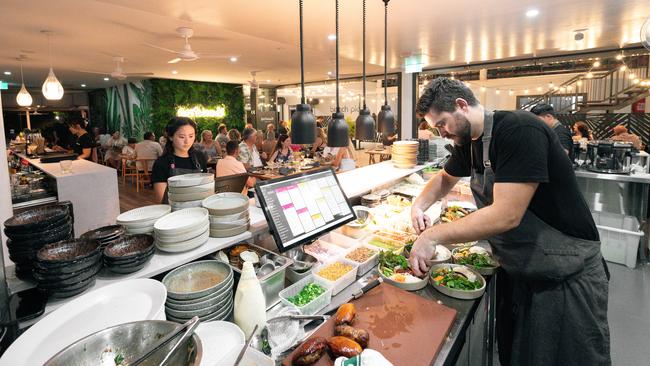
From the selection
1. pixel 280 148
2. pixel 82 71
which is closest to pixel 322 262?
pixel 280 148

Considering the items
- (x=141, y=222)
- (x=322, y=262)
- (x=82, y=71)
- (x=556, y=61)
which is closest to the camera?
(x=141, y=222)

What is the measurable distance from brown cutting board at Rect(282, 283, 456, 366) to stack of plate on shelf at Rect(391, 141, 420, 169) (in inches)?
93.3

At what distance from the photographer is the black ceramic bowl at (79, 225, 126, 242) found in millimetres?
1380

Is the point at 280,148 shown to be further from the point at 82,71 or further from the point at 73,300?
the point at 82,71

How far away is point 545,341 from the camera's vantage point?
156 centimetres

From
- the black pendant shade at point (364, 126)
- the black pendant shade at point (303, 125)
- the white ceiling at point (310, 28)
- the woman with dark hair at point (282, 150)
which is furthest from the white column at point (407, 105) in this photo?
the black pendant shade at point (303, 125)

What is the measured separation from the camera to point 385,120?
289 cm

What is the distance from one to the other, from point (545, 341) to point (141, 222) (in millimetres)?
1939

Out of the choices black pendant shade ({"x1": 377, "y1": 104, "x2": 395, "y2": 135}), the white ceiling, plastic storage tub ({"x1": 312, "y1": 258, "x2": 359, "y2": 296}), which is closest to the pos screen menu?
plastic storage tub ({"x1": 312, "y1": 258, "x2": 359, "y2": 296})

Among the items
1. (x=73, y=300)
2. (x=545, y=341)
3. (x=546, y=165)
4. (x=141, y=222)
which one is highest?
(x=546, y=165)

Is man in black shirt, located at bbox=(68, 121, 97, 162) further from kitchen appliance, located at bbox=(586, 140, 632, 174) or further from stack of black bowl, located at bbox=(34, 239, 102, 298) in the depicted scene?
kitchen appliance, located at bbox=(586, 140, 632, 174)

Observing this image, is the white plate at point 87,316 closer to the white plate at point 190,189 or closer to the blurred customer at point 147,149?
the white plate at point 190,189

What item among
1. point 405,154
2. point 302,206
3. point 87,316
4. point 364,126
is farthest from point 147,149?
point 87,316

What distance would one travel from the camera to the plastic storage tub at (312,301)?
138 cm
